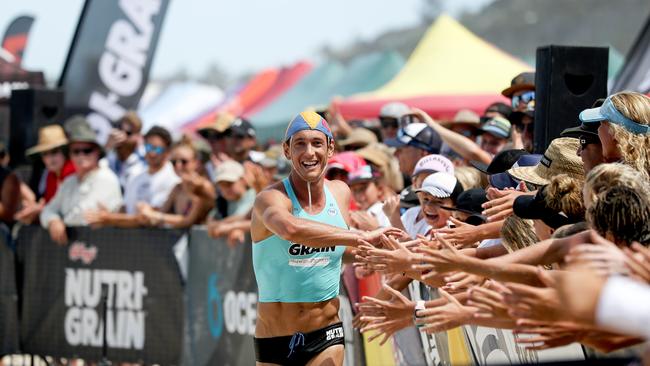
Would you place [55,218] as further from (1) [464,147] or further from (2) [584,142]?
(2) [584,142]

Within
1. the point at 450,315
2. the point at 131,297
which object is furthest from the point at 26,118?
the point at 450,315

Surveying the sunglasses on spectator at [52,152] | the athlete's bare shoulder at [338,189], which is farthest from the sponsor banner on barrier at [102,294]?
the athlete's bare shoulder at [338,189]

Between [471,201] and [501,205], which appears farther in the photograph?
[471,201]

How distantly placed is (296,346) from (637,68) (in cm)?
609

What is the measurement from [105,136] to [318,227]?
988cm

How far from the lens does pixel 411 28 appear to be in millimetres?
97375

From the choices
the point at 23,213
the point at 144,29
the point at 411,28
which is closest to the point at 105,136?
the point at 144,29

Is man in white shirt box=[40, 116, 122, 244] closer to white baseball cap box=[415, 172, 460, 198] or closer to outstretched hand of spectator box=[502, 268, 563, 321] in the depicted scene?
white baseball cap box=[415, 172, 460, 198]

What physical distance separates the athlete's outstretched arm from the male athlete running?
0.80ft

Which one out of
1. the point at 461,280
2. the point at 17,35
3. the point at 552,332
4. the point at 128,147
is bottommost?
the point at 552,332

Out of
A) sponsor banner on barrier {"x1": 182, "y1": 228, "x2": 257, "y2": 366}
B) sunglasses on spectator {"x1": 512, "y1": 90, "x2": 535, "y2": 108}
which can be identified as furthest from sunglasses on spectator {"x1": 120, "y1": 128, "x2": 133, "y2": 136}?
sunglasses on spectator {"x1": 512, "y1": 90, "x2": 535, "y2": 108}

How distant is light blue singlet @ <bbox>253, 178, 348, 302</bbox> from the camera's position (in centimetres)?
667

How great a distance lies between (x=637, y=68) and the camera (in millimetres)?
11297

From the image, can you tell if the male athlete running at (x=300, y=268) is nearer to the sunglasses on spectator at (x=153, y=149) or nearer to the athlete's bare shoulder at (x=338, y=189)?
the athlete's bare shoulder at (x=338, y=189)
